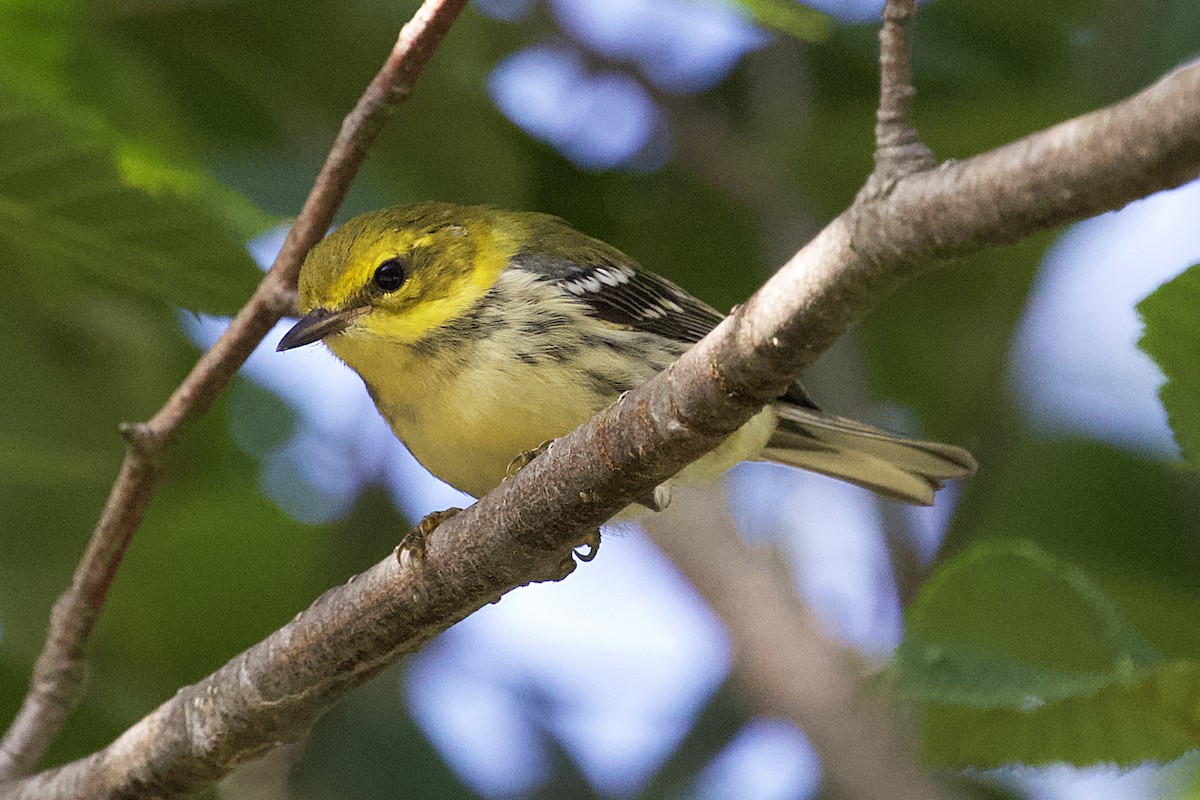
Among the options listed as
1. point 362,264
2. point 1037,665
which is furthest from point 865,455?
point 1037,665

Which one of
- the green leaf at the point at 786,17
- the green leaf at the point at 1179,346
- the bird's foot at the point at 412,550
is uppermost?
the green leaf at the point at 786,17

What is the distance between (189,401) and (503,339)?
26.5 inches

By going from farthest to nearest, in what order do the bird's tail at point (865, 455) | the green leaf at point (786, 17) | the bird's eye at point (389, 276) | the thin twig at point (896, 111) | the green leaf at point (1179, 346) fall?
the bird's tail at point (865, 455) → the bird's eye at point (389, 276) → the green leaf at point (786, 17) → the green leaf at point (1179, 346) → the thin twig at point (896, 111)

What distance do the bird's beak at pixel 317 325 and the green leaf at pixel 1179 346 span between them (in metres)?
1.67

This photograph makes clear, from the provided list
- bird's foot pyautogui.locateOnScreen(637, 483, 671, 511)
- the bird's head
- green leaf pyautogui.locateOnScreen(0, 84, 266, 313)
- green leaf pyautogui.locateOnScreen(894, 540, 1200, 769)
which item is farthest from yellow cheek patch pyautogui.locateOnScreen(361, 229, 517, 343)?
green leaf pyautogui.locateOnScreen(894, 540, 1200, 769)

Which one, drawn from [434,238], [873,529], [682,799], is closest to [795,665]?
[682,799]

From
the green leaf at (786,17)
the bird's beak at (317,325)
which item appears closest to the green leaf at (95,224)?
the bird's beak at (317,325)

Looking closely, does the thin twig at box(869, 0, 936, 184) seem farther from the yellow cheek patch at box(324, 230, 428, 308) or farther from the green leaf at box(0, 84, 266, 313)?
the yellow cheek patch at box(324, 230, 428, 308)

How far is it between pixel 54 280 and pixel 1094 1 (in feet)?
7.67

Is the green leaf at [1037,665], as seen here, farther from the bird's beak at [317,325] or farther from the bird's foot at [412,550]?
the bird's beak at [317,325]

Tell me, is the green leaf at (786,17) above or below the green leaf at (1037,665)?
above

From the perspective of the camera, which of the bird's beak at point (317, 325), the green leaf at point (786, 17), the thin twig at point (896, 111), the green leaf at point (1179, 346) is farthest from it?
the bird's beak at point (317, 325)

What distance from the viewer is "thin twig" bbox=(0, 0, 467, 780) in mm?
2139

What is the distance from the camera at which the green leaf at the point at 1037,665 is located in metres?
1.75
